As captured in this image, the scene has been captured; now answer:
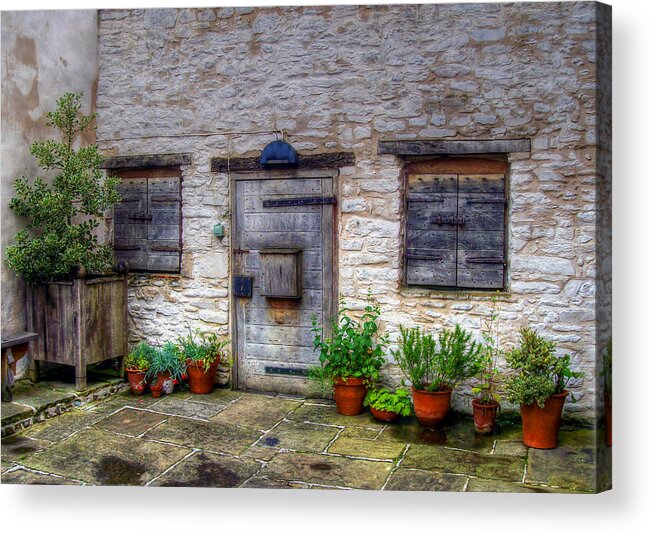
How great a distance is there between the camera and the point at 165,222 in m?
4.77

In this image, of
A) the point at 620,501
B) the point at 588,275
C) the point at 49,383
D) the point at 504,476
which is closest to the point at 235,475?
the point at 504,476

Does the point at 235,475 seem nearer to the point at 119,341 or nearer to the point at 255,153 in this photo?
the point at 119,341

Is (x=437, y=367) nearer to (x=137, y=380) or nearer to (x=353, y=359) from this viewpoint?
(x=353, y=359)

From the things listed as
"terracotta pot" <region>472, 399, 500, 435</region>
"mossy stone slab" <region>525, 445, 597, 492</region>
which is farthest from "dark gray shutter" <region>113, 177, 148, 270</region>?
"mossy stone slab" <region>525, 445, 597, 492</region>

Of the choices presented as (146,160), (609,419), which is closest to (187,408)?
(146,160)

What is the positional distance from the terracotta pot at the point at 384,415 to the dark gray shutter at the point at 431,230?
2.93ft

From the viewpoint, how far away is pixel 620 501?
11.0 feet

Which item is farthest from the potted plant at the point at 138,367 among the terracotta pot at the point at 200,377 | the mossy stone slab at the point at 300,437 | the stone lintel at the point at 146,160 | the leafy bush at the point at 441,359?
the leafy bush at the point at 441,359

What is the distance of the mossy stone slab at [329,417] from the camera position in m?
→ 4.12

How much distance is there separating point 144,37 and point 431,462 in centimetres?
354

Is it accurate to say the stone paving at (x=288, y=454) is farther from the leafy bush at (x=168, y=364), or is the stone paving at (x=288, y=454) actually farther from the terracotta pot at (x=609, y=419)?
the leafy bush at (x=168, y=364)

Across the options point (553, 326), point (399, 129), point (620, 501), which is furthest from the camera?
point (399, 129)

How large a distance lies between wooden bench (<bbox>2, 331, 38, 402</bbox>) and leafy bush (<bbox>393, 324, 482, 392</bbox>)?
2.58m

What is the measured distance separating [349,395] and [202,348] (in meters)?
1.22
